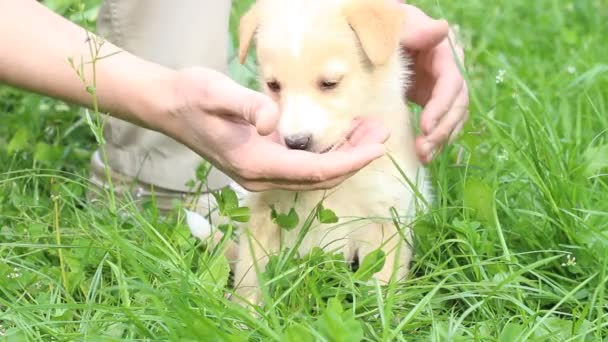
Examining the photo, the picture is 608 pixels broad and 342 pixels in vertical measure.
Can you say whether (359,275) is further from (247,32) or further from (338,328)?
(247,32)

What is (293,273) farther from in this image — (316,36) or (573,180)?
(573,180)

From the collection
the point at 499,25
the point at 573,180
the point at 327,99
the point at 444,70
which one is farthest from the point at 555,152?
the point at 499,25

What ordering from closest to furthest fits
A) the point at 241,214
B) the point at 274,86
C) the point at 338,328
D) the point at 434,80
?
the point at 338,328 < the point at 241,214 < the point at 274,86 < the point at 434,80

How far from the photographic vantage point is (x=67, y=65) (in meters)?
2.75

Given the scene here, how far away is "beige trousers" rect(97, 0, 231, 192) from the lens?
11.6 feet

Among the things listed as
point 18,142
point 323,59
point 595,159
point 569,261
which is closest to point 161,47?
point 18,142

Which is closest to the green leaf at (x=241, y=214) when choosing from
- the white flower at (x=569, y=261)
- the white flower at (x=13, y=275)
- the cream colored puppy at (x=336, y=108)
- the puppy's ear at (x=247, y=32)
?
the cream colored puppy at (x=336, y=108)

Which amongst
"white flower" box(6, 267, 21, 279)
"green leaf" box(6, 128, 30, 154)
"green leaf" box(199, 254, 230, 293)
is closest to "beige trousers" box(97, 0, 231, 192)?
"green leaf" box(6, 128, 30, 154)

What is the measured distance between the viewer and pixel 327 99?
2662 millimetres

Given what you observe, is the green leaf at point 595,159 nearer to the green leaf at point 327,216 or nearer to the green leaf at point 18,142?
the green leaf at point 327,216

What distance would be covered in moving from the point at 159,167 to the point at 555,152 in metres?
1.43

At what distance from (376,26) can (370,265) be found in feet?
2.15

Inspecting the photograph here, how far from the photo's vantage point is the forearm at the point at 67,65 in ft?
8.81

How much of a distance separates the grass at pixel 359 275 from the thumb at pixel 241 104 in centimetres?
38
